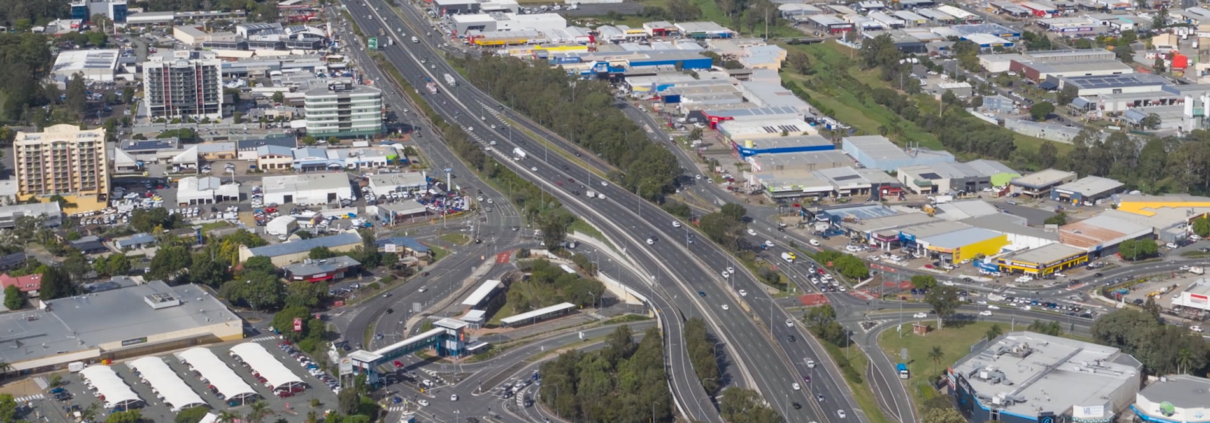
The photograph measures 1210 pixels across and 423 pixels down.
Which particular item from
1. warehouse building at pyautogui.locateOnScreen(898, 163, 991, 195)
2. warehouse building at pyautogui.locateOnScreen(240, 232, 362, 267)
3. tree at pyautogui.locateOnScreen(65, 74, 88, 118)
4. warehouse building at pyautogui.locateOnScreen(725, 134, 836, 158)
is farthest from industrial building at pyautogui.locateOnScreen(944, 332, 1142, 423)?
tree at pyautogui.locateOnScreen(65, 74, 88, 118)

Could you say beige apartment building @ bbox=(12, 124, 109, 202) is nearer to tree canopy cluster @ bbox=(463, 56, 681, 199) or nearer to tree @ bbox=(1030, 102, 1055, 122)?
tree canopy cluster @ bbox=(463, 56, 681, 199)

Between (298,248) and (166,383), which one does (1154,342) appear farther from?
(298,248)

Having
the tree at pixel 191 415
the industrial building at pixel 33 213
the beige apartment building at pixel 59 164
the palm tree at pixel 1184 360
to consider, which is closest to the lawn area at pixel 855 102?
the palm tree at pixel 1184 360

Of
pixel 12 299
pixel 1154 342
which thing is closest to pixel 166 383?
pixel 12 299

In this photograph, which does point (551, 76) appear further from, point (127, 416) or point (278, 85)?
point (127, 416)

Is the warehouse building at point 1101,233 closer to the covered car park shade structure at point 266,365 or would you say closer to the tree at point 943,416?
the tree at point 943,416
